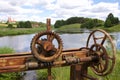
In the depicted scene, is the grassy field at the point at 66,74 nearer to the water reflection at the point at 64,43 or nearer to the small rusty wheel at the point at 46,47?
the small rusty wheel at the point at 46,47

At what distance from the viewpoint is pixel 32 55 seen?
24.2 feet

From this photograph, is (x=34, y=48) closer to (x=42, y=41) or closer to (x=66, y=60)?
(x=42, y=41)

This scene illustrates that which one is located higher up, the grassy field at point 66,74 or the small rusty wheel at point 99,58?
the small rusty wheel at point 99,58

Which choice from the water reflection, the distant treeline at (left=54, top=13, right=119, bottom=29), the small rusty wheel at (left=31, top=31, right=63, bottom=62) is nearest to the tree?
the distant treeline at (left=54, top=13, right=119, bottom=29)

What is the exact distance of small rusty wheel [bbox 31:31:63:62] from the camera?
7012 millimetres

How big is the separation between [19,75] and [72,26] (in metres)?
116

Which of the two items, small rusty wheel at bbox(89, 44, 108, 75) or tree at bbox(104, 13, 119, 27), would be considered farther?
tree at bbox(104, 13, 119, 27)

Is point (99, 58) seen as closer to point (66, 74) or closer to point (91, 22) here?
point (66, 74)

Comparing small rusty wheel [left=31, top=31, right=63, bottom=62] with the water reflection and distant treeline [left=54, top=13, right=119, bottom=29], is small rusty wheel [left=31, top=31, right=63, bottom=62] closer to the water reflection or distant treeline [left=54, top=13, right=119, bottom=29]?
the water reflection

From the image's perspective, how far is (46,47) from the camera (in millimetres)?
7141

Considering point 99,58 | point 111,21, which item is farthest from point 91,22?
point 99,58

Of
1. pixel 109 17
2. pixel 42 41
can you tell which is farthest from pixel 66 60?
pixel 109 17

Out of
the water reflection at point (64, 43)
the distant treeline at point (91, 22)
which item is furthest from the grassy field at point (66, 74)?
the distant treeline at point (91, 22)

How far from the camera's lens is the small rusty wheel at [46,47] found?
7.01 m
